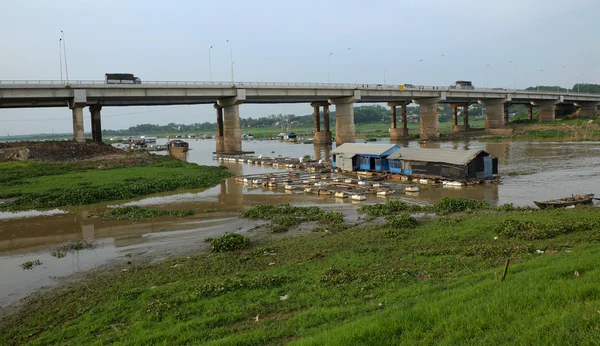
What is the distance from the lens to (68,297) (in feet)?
45.0

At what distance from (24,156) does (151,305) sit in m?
51.8

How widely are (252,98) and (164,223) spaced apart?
5565cm

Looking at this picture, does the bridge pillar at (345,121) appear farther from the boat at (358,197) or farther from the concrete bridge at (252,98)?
the boat at (358,197)

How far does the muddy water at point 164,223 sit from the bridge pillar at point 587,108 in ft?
313

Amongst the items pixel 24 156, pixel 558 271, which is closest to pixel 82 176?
pixel 24 156

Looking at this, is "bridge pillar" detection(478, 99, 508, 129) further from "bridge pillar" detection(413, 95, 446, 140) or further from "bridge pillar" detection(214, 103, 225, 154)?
"bridge pillar" detection(214, 103, 225, 154)

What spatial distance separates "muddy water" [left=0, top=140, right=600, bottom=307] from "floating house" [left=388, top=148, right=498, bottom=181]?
5.81 ft

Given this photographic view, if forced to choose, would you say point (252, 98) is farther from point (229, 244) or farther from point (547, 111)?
point (547, 111)

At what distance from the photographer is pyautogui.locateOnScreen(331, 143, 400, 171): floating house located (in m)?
43.7

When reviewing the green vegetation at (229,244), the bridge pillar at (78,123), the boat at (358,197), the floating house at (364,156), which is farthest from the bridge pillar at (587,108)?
the green vegetation at (229,244)

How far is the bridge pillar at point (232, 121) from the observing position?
75000 mm

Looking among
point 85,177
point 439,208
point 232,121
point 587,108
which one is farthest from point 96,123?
point 587,108

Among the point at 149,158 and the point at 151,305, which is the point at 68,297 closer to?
the point at 151,305

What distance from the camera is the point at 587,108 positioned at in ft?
414
